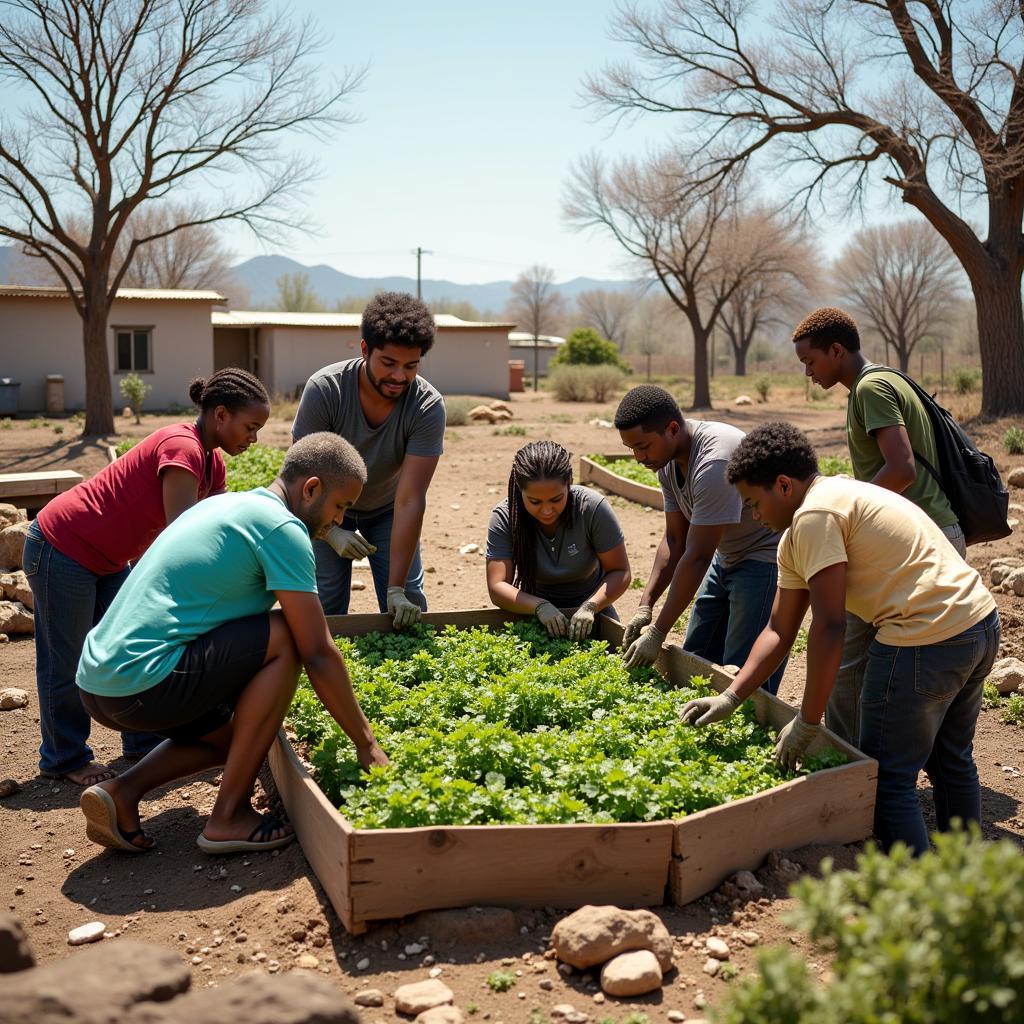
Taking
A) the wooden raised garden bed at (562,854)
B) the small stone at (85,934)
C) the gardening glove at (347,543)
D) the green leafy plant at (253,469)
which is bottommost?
the small stone at (85,934)

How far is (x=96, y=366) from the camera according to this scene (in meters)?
20.8

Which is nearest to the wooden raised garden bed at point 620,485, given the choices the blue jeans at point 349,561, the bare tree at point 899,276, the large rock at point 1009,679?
the large rock at point 1009,679

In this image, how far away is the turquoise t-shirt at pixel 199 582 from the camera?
3.64m

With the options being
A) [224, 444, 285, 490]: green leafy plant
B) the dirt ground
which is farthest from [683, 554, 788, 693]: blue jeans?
[224, 444, 285, 490]: green leafy plant

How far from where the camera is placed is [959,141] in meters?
17.4

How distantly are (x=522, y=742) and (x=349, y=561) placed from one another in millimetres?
2168

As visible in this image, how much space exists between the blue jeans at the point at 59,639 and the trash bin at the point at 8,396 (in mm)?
24364

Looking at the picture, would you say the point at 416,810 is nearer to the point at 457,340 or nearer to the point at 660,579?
the point at 660,579

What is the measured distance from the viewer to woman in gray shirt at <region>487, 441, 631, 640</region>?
5344 mm

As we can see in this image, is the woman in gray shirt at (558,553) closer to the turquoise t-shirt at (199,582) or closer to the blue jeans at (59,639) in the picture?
the turquoise t-shirt at (199,582)

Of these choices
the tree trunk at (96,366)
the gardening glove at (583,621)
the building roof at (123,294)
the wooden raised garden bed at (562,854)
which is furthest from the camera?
the building roof at (123,294)

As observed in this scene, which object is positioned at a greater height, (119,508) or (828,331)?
(828,331)

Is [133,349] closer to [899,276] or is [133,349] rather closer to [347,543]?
[347,543]

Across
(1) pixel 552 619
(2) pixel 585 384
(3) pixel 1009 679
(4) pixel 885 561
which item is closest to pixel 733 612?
(1) pixel 552 619
